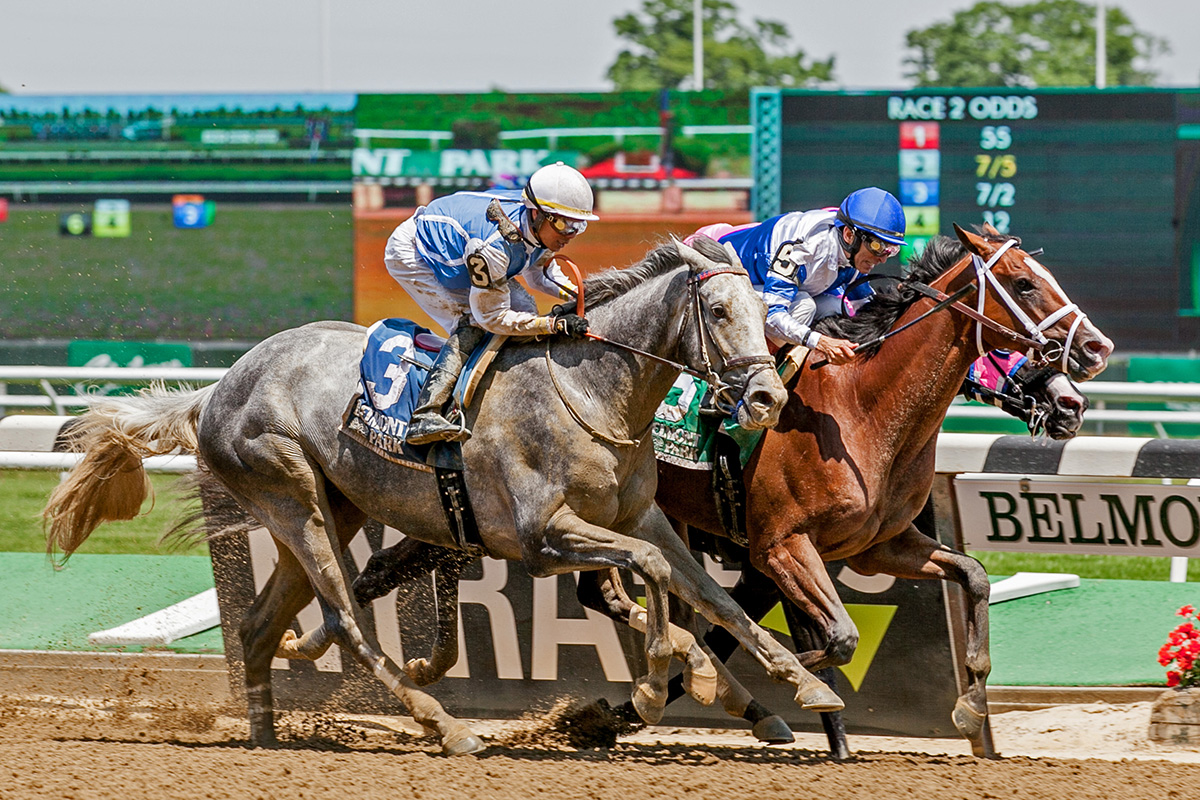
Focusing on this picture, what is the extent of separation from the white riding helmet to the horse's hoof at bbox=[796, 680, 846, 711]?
156cm

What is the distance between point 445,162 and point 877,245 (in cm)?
1083

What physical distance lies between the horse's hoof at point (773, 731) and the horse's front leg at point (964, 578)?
0.55 m

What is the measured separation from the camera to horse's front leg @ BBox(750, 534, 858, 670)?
4.49 m

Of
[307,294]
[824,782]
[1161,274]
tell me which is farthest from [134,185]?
[824,782]

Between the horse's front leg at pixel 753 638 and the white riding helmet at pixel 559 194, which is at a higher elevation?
the white riding helmet at pixel 559 194

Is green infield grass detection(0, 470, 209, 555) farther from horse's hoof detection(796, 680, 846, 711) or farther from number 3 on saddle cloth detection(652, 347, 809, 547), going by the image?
horse's hoof detection(796, 680, 846, 711)

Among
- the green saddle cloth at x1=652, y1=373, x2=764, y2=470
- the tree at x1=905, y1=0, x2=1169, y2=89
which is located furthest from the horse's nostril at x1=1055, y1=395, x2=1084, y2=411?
the tree at x1=905, y1=0, x2=1169, y2=89

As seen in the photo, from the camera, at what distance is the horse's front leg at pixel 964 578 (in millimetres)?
4688

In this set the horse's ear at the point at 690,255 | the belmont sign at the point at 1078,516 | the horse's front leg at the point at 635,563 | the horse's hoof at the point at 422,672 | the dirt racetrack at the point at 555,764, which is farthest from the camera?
the horse's hoof at the point at 422,672

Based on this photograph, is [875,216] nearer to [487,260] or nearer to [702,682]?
[487,260]

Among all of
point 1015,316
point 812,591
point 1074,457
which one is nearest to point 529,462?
point 812,591

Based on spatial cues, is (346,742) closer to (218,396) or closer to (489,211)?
(218,396)

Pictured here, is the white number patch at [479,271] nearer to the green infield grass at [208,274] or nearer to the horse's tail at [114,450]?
the horse's tail at [114,450]

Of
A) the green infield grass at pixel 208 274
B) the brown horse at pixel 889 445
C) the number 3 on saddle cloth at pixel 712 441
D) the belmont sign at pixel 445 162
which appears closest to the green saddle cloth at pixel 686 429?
the number 3 on saddle cloth at pixel 712 441
